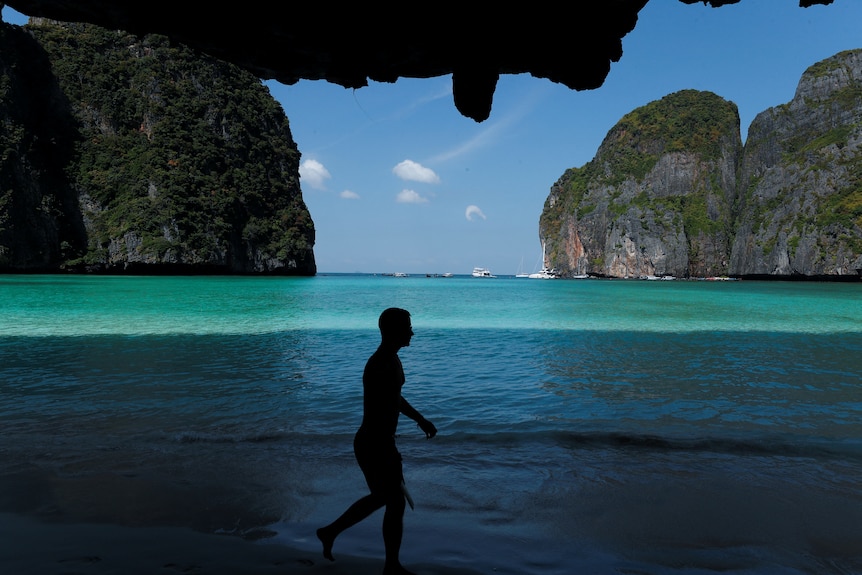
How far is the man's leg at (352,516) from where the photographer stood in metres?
3.03

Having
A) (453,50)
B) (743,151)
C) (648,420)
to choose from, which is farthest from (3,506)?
(743,151)

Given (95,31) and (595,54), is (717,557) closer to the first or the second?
(595,54)

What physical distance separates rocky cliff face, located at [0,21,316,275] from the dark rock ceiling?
285 feet

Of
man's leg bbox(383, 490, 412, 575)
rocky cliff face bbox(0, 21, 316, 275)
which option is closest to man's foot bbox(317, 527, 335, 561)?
man's leg bbox(383, 490, 412, 575)

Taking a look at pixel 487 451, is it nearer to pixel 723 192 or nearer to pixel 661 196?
pixel 661 196

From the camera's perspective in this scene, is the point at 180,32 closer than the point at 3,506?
No

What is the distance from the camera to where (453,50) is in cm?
447

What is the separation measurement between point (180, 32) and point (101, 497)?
4036mm

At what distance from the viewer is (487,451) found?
5.81 m

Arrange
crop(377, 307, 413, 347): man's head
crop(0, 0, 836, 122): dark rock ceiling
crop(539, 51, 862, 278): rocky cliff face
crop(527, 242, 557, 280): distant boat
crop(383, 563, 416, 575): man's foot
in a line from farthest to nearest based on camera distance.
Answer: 1. crop(527, 242, 557, 280): distant boat
2. crop(539, 51, 862, 278): rocky cliff face
3. crop(0, 0, 836, 122): dark rock ceiling
4. crop(377, 307, 413, 347): man's head
5. crop(383, 563, 416, 575): man's foot

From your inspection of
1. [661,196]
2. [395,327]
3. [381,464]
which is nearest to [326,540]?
[381,464]

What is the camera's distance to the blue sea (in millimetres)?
3688

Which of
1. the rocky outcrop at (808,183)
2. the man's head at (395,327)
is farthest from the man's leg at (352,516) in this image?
the rocky outcrop at (808,183)

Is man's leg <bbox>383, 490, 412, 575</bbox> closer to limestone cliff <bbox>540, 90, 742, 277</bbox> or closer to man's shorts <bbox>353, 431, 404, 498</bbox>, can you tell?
man's shorts <bbox>353, 431, 404, 498</bbox>
